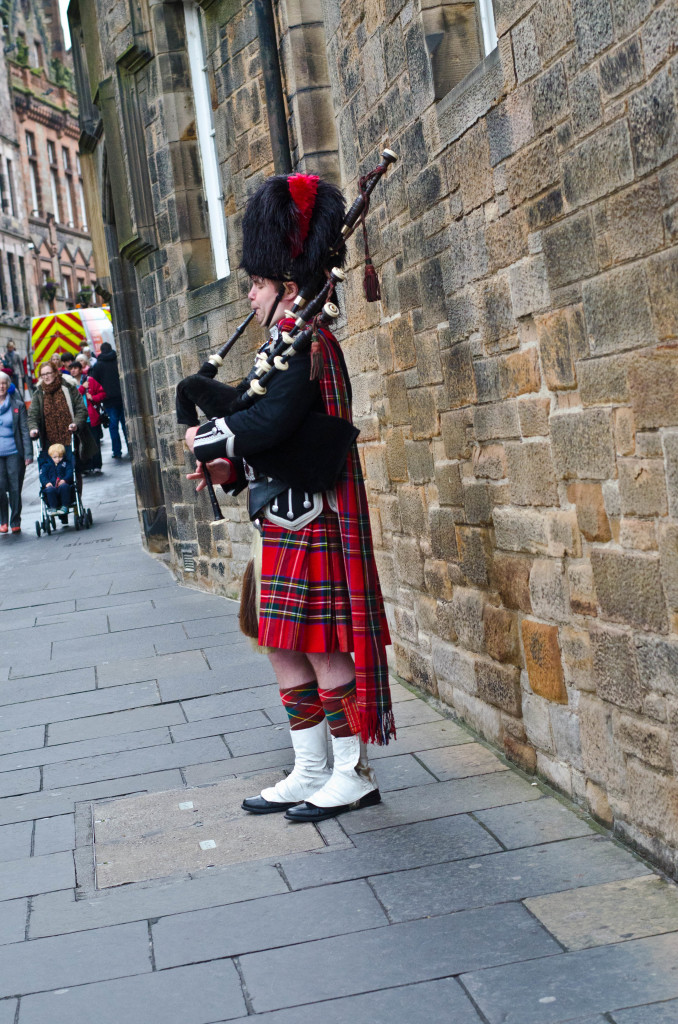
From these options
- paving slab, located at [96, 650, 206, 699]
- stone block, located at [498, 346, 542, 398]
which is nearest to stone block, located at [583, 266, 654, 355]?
stone block, located at [498, 346, 542, 398]

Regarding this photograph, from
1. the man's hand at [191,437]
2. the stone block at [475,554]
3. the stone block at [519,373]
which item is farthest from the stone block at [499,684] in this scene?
the man's hand at [191,437]

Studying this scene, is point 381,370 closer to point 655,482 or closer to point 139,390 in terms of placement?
point 655,482

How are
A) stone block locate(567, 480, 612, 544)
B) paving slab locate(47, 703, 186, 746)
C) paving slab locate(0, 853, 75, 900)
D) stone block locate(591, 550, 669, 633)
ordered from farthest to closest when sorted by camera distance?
1. paving slab locate(47, 703, 186, 746)
2. paving slab locate(0, 853, 75, 900)
3. stone block locate(567, 480, 612, 544)
4. stone block locate(591, 550, 669, 633)

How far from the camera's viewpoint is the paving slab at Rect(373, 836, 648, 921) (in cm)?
368

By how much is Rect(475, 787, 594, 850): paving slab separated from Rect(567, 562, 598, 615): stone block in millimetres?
682

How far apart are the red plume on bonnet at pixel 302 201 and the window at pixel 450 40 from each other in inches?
45.0

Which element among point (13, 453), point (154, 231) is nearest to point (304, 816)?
point (154, 231)

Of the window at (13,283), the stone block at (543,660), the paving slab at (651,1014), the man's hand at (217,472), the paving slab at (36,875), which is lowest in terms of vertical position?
the paving slab at (651,1014)

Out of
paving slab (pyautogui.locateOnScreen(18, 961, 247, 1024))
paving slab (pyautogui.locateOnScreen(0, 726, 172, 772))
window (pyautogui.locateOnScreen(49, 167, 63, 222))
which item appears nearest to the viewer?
paving slab (pyautogui.locateOnScreen(18, 961, 247, 1024))

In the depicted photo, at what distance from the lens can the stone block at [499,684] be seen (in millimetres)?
4883

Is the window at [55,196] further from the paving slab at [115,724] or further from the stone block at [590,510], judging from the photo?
the stone block at [590,510]

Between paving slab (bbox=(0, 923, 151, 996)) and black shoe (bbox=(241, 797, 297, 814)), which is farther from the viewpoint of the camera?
black shoe (bbox=(241, 797, 297, 814))

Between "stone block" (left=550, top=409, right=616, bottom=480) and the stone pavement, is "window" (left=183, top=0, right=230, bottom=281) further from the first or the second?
"stone block" (left=550, top=409, right=616, bottom=480)

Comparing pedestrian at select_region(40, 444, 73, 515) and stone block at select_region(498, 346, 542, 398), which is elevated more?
stone block at select_region(498, 346, 542, 398)
